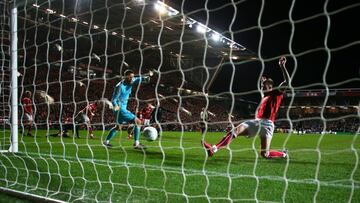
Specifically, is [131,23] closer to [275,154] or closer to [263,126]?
[275,154]

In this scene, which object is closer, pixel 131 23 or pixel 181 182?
pixel 181 182

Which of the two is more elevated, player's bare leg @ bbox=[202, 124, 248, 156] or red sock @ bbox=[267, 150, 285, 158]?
player's bare leg @ bbox=[202, 124, 248, 156]

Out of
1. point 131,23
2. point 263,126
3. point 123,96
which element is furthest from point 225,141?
point 131,23

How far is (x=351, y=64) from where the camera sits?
3947cm

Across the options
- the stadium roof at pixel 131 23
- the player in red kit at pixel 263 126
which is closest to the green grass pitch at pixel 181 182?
the player in red kit at pixel 263 126

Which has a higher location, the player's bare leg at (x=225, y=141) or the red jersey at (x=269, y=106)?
the red jersey at (x=269, y=106)

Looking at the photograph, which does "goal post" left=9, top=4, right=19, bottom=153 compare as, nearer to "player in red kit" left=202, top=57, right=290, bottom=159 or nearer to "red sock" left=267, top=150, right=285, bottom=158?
"player in red kit" left=202, top=57, right=290, bottom=159

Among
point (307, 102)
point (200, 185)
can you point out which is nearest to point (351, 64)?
point (307, 102)

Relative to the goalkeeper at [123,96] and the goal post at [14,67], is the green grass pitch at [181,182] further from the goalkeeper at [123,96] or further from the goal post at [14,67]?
the goalkeeper at [123,96]

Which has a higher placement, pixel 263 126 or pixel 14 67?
pixel 14 67

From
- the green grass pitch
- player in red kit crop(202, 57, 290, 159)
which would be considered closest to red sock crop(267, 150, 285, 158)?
the green grass pitch

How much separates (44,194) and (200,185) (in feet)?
5.36

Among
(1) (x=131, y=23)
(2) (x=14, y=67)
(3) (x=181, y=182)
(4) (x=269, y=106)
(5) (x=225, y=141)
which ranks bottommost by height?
(3) (x=181, y=182)

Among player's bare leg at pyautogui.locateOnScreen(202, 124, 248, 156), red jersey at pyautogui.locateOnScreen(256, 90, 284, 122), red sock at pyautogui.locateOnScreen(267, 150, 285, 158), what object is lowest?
red sock at pyautogui.locateOnScreen(267, 150, 285, 158)
